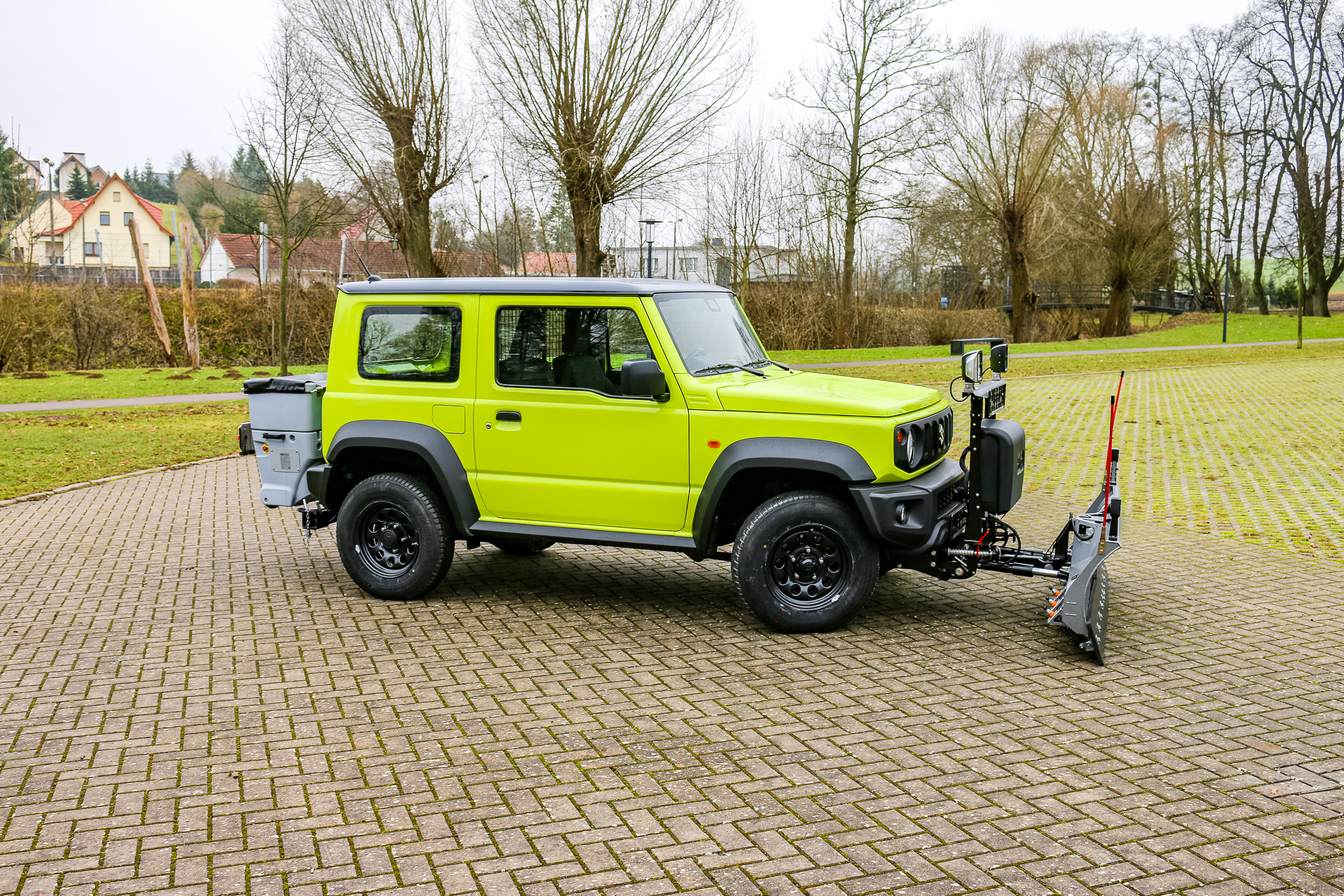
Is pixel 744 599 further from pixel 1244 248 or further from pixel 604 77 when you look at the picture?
pixel 1244 248

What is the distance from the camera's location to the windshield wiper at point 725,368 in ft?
20.2

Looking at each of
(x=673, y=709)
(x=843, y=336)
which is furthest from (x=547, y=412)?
(x=843, y=336)

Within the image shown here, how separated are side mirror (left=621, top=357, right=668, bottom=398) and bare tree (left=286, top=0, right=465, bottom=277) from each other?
19914mm

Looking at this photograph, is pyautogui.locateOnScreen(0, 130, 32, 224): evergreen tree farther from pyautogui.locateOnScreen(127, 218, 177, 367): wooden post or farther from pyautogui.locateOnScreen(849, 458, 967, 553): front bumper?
pyautogui.locateOnScreen(849, 458, 967, 553): front bumper

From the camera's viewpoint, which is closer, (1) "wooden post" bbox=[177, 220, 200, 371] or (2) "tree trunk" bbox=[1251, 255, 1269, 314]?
(1) "wooden post" bbox=[177, 220, 200, 371]

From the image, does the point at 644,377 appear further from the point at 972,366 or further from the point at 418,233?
the point at 418,233

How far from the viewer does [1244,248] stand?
54.9 meters

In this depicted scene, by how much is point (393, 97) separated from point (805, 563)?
858 inches

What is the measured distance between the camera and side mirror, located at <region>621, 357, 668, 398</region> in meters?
5.87

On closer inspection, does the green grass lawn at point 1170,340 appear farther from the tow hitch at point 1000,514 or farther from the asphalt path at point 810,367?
the tow hitch at point 1000,514

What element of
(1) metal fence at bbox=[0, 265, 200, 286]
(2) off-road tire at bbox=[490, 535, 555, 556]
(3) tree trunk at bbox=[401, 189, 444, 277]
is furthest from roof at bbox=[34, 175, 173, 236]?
(2) off-road tire at bbox=[490, 535, 555, 556]

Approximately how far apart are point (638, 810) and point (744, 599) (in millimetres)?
2211

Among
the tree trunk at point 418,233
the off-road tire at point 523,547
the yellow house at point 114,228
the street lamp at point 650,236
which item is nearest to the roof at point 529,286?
the off-road tire at point 523,547

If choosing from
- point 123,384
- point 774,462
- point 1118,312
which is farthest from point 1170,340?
point 774,462
